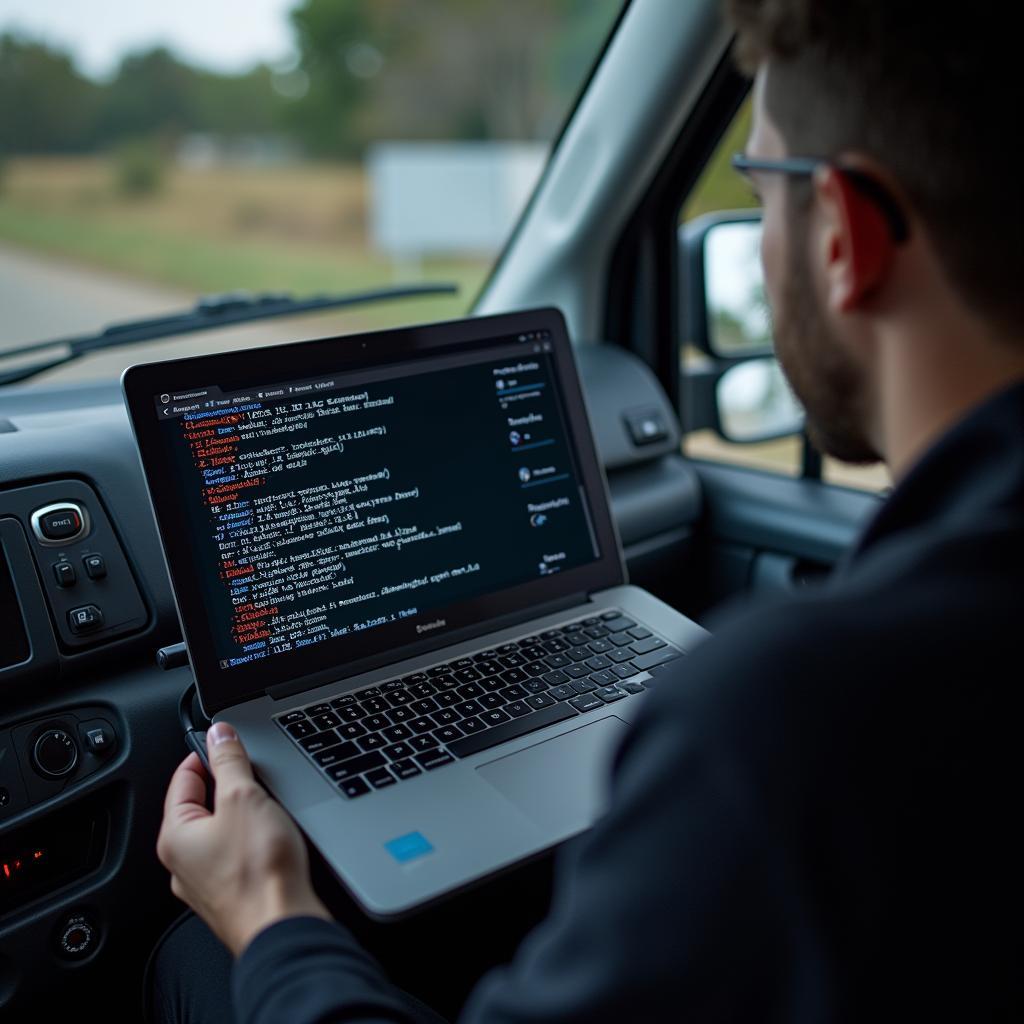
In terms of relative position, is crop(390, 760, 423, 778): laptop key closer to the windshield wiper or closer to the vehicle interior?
the vehicle interior

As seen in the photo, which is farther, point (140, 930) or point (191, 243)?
point (191, 243)

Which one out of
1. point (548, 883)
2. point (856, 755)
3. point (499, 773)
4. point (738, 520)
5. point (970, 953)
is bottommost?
point (548, 883)

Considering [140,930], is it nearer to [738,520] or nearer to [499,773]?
[499,773]

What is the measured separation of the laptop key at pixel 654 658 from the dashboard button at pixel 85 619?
0.73 meters

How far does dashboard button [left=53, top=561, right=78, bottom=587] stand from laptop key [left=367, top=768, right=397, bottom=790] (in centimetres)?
52

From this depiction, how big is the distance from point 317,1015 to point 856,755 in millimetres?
481

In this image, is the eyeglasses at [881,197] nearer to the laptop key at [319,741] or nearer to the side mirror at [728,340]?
the laptop key at [319,741]

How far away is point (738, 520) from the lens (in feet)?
7.51

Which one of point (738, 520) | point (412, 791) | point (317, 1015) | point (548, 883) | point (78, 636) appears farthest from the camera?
point (738, 520)

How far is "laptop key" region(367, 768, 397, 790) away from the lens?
1.18 meters

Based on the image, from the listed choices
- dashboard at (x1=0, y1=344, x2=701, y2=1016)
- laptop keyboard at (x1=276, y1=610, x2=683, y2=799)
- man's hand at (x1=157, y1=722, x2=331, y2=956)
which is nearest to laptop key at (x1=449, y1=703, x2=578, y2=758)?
laptop keyboard at (x1=276, y1=610, x2=683, y2=799)

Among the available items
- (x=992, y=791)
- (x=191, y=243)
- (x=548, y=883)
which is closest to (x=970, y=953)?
(x=992, y=791)

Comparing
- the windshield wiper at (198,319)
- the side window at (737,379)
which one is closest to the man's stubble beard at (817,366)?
the windshield wiper at (198,319)

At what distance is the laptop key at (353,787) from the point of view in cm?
116
